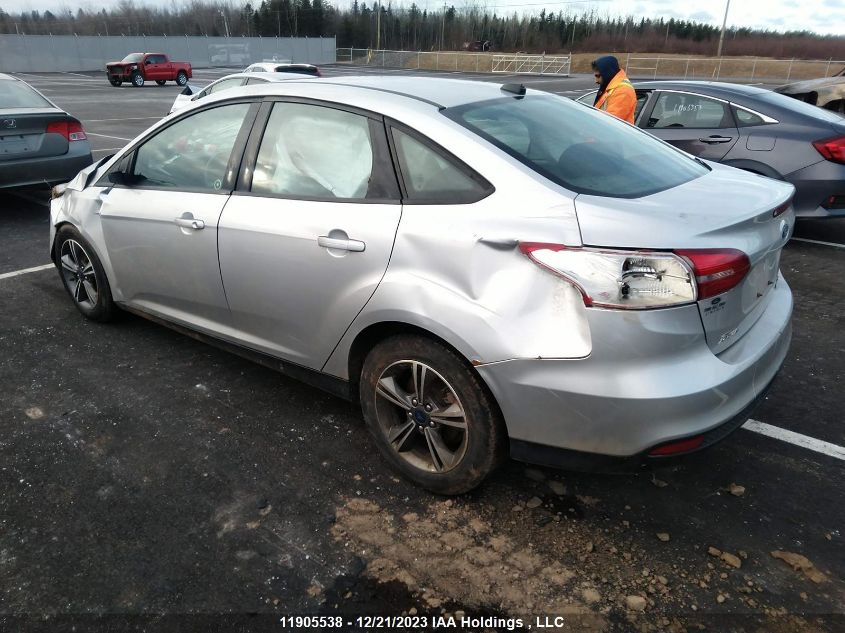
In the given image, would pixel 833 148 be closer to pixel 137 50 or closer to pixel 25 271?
pixel 25 271

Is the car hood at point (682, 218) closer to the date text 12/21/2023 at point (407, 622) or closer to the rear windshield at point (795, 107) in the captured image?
the date text 12/21/2023 at point (407, 622)

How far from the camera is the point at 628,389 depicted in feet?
6.86

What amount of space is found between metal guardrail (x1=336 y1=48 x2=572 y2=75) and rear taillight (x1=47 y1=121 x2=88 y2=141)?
4809 cm

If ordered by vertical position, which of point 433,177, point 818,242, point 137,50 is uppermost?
point 137,50

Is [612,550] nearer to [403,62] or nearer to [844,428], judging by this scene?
[844,428]

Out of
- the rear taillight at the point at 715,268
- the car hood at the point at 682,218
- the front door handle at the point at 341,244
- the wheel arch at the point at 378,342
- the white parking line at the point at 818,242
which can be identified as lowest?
the white parking line at the point at 818,242

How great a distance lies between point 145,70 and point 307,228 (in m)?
35.2

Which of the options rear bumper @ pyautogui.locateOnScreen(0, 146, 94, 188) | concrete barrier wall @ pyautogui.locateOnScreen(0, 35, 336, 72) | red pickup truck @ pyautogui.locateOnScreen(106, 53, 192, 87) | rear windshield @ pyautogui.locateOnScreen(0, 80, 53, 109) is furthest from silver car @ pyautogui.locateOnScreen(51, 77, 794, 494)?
concrete barrier wall @ pyautogui.locateOnScreen(0, 35, 336, 72)

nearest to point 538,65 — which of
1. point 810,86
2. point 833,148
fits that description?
point 810,86

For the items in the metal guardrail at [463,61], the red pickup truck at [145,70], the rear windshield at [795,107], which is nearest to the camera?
the rear windshield at [795,107]

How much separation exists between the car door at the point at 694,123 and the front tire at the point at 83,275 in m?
5.49

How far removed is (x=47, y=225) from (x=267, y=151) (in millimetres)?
5308

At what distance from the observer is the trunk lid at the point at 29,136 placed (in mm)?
6641

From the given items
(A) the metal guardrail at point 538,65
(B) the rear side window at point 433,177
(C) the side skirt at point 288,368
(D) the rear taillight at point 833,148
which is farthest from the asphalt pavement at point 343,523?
(A) the metal guardrail at point 538,65
